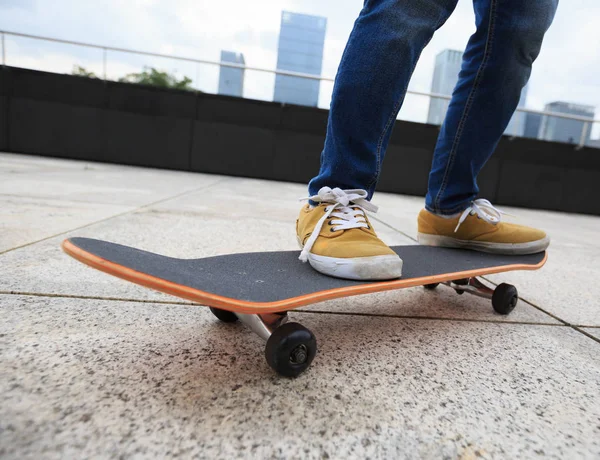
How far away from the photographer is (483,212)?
1.33 metres

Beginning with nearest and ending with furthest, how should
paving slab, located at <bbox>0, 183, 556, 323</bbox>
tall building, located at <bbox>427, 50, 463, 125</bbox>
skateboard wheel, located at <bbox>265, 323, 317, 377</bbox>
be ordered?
skateboard wheel, located at <bbox>265, 323, 317, 377</bbox>, paving slab, located at <bbox>0, 183, 556, 323</bbox>, tall building, located at <bbox>427, 50, 463, 125</bbox>

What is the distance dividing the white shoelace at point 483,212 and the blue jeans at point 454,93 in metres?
0.02

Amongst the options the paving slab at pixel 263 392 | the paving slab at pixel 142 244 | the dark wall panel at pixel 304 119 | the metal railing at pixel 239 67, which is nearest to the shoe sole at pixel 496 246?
the paving slab at pixel 263 392

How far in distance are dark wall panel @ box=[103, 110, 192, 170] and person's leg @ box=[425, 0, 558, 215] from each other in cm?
654

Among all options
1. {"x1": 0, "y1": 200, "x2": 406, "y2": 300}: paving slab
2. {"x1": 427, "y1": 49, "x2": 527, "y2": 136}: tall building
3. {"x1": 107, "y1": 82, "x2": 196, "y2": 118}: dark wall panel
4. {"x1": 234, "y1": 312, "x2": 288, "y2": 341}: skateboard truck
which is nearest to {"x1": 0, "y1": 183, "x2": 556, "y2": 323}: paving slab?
{"x1": 0, "y1": 200, "x2": 406, "y2": 300}: paving slab

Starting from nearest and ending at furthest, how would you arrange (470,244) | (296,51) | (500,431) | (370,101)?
(500,431), (370,101), (470,244), (296,51)

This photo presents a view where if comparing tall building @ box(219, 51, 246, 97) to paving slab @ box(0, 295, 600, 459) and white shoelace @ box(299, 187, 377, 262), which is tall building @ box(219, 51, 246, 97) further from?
paving slab @ box(0, 295, 600, 459)

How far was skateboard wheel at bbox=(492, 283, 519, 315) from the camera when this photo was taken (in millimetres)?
1145

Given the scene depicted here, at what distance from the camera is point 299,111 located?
23.6 feet

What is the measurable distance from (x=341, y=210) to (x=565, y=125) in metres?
8.41

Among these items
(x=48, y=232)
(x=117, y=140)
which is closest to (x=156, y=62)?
(x=117, y=140)

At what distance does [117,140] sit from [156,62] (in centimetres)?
164

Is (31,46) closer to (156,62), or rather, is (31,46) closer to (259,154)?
(156,62)

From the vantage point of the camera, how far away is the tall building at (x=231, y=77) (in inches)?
282
